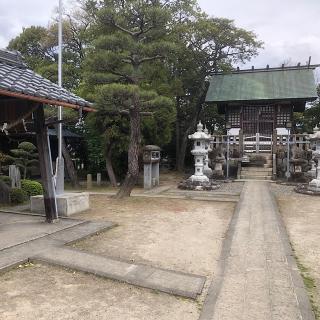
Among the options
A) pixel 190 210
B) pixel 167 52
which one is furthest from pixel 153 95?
pixel 190 210

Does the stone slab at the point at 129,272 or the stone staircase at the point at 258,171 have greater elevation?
the stone staircase at the point at 258,171

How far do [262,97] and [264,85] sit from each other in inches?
74.1

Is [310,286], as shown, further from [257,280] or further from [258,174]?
[258,174]

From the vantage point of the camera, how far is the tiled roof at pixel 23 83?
679 centimetres

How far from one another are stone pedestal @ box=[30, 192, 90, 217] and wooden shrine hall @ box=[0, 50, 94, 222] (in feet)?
3.09

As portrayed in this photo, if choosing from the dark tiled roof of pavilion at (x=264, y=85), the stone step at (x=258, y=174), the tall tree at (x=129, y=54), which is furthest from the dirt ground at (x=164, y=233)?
the dark tiled roof of pavilion at (x=264, y=85)

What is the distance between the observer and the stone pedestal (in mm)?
9641

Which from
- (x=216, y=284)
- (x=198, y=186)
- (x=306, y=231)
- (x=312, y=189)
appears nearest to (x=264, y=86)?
(x=198, y=186)

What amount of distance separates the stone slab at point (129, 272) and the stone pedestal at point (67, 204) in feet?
11.4

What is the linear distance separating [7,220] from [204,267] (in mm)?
5225

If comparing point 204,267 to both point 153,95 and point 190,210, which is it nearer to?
point 190,210

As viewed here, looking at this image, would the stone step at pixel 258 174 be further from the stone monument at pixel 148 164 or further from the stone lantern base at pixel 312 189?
the stone monument at pixel 148 164

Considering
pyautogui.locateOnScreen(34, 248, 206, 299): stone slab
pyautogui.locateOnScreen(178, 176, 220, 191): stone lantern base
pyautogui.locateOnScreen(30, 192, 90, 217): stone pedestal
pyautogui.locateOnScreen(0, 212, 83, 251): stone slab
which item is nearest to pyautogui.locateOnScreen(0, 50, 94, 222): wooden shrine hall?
pyautogui.locateOnScreen(0, 212, 83, 251): stone slab

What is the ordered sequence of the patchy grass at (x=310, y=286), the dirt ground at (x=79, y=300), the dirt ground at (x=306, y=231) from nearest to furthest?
the dirt ground at (x=79, y=300) < the patchy grass at (x=310, y=286) < the dirt ground at (x=306, y=231)
